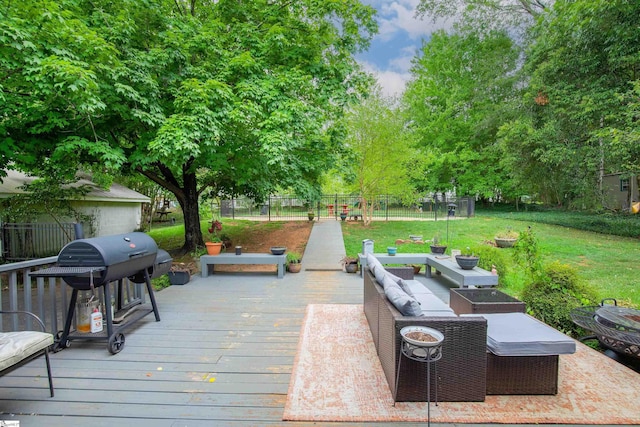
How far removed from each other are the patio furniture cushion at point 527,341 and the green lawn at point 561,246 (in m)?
2.52

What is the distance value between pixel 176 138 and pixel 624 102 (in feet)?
38.9

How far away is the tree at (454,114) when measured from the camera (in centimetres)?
1900

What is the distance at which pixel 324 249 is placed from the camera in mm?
8797

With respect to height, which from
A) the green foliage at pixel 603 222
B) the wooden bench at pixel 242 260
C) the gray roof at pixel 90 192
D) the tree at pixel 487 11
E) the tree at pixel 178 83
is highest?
the tree at pixel 487 11

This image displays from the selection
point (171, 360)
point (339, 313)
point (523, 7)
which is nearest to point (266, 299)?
point (339, 313)

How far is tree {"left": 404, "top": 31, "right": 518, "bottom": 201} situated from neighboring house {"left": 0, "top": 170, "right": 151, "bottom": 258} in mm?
16734

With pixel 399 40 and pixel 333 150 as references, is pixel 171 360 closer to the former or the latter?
pixel 333 150

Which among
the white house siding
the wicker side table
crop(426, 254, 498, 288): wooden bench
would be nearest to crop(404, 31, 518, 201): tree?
crop(426, 254, 498, 288): wooden bench

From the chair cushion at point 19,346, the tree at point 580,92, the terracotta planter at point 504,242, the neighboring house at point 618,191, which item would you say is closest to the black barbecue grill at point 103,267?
the chair cushion at point 19,346

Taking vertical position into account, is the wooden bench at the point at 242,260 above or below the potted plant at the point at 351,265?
above

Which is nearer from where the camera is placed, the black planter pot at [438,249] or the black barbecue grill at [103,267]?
the black barbecue grill at [103,267]

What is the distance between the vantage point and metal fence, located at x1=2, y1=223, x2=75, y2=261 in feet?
23.7

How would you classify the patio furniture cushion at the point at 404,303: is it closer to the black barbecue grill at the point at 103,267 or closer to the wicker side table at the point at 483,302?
the wicker side table at the point at 483,302

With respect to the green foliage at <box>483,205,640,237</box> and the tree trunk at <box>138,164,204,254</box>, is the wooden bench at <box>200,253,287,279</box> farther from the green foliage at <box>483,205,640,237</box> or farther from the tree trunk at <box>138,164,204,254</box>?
the green foliage at <box>483,205,640,237</box>
